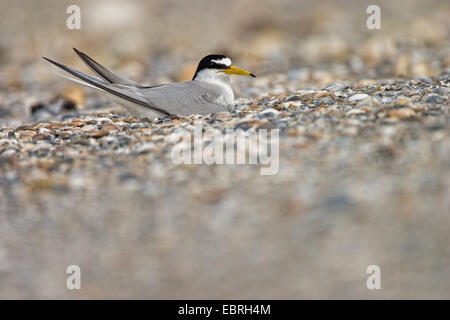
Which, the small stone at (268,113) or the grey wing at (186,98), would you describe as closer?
the small stone at (268,113)

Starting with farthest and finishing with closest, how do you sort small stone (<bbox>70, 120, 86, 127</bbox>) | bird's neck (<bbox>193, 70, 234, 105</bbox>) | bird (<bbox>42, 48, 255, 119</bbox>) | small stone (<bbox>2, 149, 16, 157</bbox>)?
1. bird's neck (<bbox>193, 70, 234, 105</bbox>)
2. small stone (<bbox>70, 120, 86, 127</bbox>)
3. bird (<bbox>42, 48, 255, 119</bbox>)
4. small stone (<bbox>2, 149, 16, 157</bbox>)

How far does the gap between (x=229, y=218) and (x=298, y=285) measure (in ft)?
2.29

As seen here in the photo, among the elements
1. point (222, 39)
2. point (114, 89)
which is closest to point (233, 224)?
point (114, 89)

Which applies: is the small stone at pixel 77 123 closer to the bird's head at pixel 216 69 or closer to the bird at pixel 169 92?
the bird at pixel 169 92

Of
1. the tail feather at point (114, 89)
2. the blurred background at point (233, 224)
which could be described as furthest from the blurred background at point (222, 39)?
the blurred background at point (233, 224)

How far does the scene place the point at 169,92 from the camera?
5824 millimetres

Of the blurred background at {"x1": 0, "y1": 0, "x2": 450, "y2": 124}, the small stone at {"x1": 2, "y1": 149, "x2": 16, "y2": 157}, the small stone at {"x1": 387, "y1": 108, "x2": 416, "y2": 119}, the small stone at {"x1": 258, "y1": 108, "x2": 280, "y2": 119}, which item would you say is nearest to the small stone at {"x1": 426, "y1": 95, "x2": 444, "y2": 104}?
the small stone at {"x1": 387, "y1": 108, "x2": 416, "y2": 119}

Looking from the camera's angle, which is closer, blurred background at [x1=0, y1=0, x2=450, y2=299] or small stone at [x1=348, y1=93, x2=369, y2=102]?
blurred background at [x1=0, y1=0, x2=450, y2=299]

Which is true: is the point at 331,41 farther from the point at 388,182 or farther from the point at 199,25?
the point at 388,182

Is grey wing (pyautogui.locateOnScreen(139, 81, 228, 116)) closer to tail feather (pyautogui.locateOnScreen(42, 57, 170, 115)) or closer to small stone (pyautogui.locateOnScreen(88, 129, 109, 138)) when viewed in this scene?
tail feather (pyautogui.locateOnScreen(42, 57, 170, 115))

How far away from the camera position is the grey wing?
226 inches

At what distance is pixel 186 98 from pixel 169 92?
0.50 feet

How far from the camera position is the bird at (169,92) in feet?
18.3

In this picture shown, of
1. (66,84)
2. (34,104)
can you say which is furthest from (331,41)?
(34,104)
